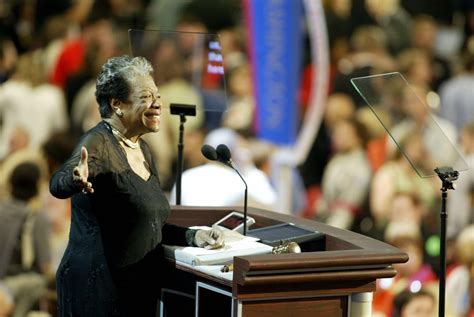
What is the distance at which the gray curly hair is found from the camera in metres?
4.38

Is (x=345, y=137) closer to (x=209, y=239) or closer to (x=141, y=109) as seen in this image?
(x=209, y=239)

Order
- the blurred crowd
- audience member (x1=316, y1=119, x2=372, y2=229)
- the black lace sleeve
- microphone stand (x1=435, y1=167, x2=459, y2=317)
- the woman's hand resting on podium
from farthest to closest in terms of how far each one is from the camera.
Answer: audience member (x1=316, y1=119, x2=372, y2=229), the blurred crowd, microphone stand (x1=435, y1=167, x2=459, y2=317), the woman's hand resting on podium, the black lace sleeve

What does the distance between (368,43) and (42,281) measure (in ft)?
12.5

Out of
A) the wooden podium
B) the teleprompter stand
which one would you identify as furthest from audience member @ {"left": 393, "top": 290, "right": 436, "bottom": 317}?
the wooden podium

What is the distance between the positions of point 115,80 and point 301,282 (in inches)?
36.7

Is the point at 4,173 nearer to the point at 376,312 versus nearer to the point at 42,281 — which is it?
the point at 42,281

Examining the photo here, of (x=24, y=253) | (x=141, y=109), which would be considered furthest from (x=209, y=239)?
(x=24, y=253)

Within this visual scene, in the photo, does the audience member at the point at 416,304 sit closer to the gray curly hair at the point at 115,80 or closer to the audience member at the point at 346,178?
the audience member at the point at 346,178

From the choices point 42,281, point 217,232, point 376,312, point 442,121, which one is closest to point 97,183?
point 217,232

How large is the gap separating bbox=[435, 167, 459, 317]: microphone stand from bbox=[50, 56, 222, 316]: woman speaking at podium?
0.81 meters

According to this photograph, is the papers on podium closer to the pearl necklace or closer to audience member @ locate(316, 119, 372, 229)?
the pearl necklace

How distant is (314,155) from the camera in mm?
10047

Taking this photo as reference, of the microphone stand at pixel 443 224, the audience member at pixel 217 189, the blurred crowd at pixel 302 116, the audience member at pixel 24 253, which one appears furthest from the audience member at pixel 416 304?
the microphone stand at pixel 443 224

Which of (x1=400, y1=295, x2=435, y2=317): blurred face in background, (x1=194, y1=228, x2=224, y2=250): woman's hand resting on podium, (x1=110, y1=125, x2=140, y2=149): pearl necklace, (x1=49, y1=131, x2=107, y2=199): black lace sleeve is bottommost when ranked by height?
(x1=400, y1=295, x2=435, y2=317): blurred face in background
